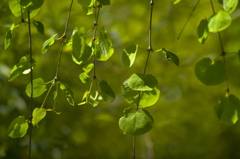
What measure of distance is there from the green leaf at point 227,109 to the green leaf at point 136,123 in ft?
0.29

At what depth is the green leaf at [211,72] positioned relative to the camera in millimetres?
493

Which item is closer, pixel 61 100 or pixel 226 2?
pixel 226 2

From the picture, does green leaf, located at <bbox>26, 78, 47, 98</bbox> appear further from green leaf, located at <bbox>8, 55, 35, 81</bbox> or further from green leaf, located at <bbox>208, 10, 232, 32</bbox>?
green leaf, located at <bbox>208, 10, 232, 32</bbox>

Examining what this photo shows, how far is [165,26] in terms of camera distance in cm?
125

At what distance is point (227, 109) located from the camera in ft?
1.68

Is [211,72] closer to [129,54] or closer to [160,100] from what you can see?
[129,54]

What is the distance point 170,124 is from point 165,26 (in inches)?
12.1

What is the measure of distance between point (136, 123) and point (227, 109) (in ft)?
0.39

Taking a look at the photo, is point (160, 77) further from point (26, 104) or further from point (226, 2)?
point (226, 2)

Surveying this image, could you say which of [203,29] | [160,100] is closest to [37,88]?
[203,29]

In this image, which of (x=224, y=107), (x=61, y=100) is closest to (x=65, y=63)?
(x=61, y=100)

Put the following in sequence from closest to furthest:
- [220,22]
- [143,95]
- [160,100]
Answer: [220,22] → [143,95] → [160,100]

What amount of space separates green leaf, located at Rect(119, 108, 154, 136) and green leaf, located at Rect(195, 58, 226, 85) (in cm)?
9

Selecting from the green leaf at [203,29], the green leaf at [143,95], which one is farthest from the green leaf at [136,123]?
the green leaf at [203,29]
